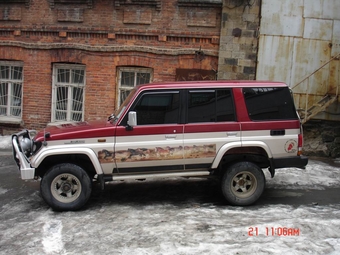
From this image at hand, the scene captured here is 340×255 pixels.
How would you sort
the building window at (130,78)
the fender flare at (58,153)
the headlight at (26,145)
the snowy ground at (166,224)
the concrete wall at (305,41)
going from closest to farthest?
1. the snowy ground at (166,224)
2. the fender flare at (58,153)
3. the headlight at (26,145)
4. the concrete wall at (305,41)
5. the building window at (130,78)

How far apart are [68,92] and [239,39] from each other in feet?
17.2

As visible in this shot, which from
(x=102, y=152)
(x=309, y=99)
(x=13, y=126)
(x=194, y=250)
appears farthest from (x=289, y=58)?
(x=13, y=126)

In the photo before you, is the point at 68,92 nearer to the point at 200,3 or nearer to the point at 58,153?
the point at 200,3

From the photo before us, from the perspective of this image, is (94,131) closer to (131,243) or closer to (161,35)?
(131,243)

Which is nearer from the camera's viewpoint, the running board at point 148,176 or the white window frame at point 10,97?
the running board at point 148,176

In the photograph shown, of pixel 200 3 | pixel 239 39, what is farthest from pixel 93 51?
pixel 239 39

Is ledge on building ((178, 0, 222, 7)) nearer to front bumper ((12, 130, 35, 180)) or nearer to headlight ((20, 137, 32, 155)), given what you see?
headlight ((20, 137, 32, 155))

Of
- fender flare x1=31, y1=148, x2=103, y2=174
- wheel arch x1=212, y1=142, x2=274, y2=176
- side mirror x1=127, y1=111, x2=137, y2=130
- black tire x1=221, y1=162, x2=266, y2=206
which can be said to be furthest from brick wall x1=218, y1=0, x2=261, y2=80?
fender flare x1=31, y1=148, x2=103, y2=174

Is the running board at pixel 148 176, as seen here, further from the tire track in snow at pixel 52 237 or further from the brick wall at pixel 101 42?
the brick wall at pixel 101 42

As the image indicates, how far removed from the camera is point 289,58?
32.3 feet

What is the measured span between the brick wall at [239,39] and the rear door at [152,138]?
4.77 m

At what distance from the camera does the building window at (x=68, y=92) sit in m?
10.6

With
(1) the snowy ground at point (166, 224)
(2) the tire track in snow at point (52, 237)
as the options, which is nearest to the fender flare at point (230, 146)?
(1) the snowy ground at point (166, 224)

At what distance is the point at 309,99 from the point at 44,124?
7.82 metres
